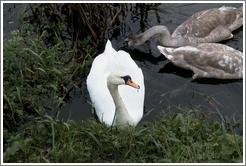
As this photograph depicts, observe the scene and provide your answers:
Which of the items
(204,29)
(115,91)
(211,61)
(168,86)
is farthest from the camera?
(204,29)

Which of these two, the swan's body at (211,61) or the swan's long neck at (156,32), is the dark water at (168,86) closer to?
the swan's body at (211,61)

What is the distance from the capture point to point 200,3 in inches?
312

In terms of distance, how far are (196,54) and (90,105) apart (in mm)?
1603

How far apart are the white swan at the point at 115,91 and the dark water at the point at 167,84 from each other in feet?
0.90

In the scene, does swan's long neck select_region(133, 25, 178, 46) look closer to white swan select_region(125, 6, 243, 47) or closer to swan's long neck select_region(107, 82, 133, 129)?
white swan select_region(125, 6, 243, 47)

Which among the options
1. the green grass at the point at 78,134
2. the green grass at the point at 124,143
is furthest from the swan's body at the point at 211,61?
the green grass at the point at 124,143

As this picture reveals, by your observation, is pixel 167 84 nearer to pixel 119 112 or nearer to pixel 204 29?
pixel 204 29

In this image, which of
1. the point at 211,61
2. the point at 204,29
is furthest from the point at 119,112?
the point at 204,29

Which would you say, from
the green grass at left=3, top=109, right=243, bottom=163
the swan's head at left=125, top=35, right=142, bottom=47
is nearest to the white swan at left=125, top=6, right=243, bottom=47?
the swan's head at left=125, top=35, right=142, bottom=47

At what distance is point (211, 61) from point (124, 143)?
2306 mm

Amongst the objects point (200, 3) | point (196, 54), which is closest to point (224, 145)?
point (196, 54)

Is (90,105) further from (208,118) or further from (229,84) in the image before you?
(229,84)

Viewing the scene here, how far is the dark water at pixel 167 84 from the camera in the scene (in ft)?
19.9

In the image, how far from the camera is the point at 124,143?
483cm
